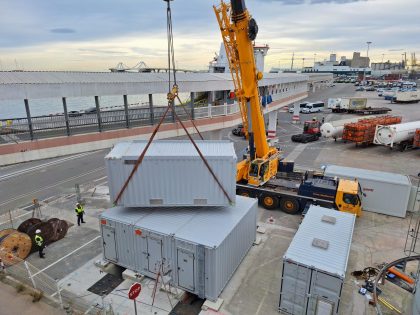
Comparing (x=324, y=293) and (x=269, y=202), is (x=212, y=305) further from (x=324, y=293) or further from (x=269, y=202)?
(x=269, y=202)

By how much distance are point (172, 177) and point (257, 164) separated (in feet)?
28.5

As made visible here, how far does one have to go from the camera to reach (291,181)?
20.8 metres

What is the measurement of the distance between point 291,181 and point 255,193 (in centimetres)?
314

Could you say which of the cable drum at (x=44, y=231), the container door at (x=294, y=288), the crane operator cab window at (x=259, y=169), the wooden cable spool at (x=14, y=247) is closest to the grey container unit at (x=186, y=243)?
the container door at (x=294, y=288)

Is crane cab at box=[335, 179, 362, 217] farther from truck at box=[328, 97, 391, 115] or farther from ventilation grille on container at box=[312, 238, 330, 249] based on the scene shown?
truck at box=[328, 97, 391, 115]

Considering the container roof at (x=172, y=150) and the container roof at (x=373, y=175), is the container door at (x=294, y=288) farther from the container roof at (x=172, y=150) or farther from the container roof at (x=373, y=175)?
the container roof at (x=373, y=175)

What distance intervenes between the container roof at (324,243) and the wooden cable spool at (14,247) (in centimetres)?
1186

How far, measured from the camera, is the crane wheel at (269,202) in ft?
61.9

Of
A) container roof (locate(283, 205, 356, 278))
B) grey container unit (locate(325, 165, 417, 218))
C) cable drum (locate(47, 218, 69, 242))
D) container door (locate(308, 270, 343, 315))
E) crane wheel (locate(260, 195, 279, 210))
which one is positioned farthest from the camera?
crane wheel (locate(260, 195, 279, 210))

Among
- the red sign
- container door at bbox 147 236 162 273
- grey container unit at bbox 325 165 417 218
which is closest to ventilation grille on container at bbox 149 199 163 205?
container door at bbox 147 236 162 273

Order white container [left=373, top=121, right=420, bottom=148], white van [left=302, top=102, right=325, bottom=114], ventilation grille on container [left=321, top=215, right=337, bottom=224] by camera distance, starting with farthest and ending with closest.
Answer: white van [left=302, top=102, right=325, bottom=114] < white container [left=373, top=121, right=420, bottom=148] < ventilation grille on container [left=321, top=215, right=337, bottom=224]

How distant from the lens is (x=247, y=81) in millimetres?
17750

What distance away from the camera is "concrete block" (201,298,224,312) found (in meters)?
10.8

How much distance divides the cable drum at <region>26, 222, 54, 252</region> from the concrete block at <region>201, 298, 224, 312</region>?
355 inches
